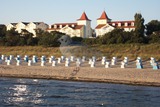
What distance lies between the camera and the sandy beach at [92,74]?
32625 mm

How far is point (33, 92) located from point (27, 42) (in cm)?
4854

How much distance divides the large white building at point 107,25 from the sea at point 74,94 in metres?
61.3

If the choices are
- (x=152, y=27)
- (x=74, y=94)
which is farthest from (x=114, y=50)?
(x=74, y=94)

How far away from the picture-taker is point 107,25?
9569 cm

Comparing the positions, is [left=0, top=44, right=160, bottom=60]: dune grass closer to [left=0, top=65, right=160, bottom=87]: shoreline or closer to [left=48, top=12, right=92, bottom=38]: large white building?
[left=0, top=65, right=160, bottom=87]: shoreline

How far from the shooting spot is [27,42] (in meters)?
75.8

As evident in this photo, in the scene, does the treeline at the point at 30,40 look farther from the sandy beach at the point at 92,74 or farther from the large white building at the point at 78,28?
the sandy beach at the point at 92,74

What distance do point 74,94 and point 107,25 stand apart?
69699 millimetres

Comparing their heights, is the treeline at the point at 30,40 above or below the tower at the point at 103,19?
below

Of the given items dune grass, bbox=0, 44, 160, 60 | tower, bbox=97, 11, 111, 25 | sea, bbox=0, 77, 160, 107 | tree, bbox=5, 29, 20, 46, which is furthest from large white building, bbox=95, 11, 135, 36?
sea, bbox=0, 77, 160, 107

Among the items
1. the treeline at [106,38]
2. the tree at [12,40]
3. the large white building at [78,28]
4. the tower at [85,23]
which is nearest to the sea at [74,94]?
the treeline at [106,38]

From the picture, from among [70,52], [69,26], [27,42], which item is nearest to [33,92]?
[70,52]

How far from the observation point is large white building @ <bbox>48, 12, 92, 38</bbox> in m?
101

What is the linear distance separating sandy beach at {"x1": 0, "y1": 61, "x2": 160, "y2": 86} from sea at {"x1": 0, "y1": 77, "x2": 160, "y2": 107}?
149cm
